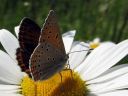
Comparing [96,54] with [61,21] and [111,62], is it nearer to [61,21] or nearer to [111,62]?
[111,62]

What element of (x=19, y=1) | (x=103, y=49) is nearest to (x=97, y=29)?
(x=19, y=1)

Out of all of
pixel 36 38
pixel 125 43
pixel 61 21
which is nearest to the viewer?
pixel 36 38

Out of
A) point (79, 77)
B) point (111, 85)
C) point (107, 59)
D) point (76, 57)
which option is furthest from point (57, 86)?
point (76, 57)

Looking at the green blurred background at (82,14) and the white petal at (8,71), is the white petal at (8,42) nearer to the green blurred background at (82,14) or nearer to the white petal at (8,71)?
the white petal at (8,71)

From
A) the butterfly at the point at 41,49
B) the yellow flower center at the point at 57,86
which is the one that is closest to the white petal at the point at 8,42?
the yellow flower center at the point at 57,86

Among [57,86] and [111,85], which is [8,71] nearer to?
[57,86]

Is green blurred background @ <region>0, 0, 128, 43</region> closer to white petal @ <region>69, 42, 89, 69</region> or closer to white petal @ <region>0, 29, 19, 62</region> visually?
white petal @ <region>69, 42, 89, 69</region>

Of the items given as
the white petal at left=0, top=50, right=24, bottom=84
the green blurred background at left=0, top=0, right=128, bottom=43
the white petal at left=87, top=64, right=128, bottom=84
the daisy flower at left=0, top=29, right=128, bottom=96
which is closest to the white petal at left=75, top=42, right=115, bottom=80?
the daisy flower at left=0, top=29, right=128, bottom=96
